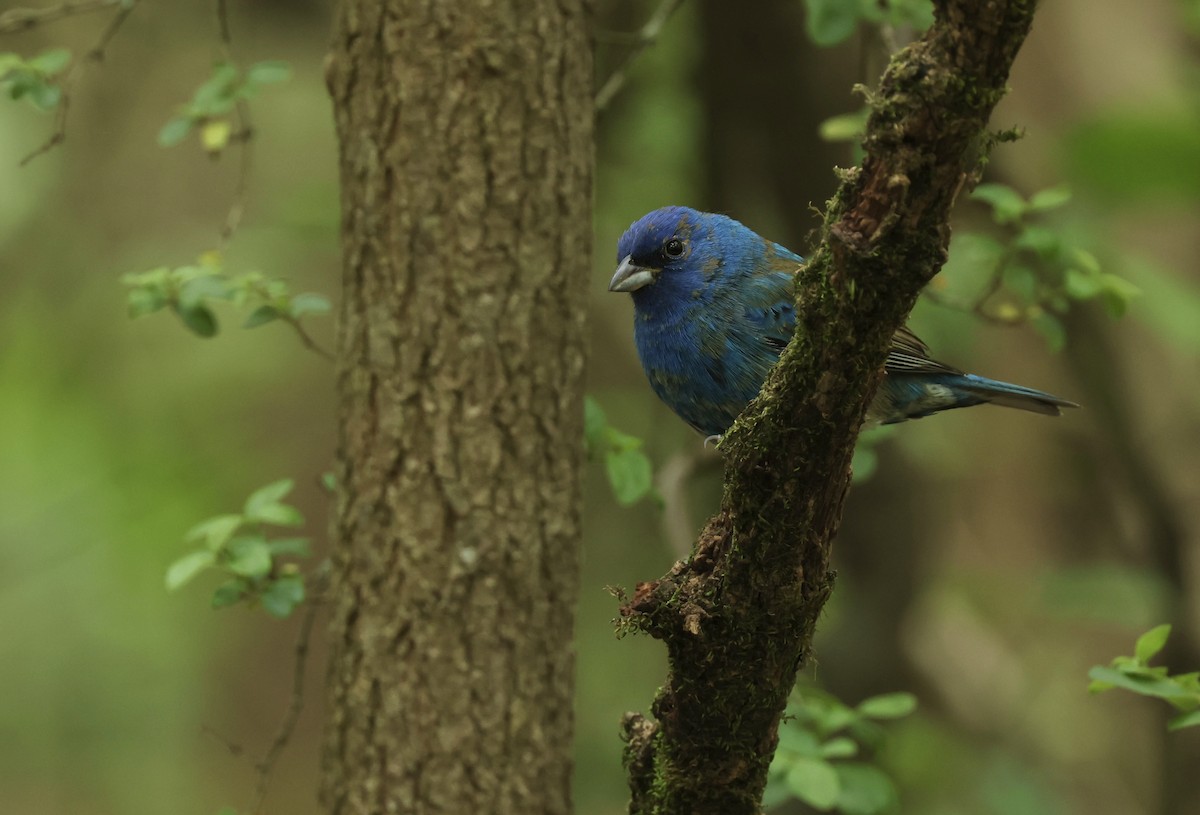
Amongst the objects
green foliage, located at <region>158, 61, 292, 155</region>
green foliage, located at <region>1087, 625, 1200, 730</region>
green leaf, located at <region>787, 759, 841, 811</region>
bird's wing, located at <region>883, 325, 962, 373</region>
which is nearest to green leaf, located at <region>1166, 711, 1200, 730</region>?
green foliage, located at <region>1087, 625, 1200, 730</region>

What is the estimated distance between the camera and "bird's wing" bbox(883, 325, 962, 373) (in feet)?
13.3

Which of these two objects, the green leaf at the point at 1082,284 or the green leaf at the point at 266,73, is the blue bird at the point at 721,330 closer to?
the green leaf at the point at 1082,284

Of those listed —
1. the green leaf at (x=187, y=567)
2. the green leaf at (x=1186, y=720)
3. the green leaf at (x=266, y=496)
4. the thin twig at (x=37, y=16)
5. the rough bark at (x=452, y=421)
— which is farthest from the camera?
the thin twig at (x=37, y=16)

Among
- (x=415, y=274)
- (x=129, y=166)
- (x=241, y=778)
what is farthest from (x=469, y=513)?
(x=241, y=778)

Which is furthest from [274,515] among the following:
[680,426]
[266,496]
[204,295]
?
[680,426]

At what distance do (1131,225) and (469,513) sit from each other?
6595 millimetres

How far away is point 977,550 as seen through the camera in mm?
9977

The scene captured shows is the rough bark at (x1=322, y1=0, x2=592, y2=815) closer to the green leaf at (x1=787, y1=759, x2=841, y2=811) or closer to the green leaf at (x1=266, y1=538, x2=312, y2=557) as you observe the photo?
the green leaf at (x1=266, y1=538, x2=312, y2=557)

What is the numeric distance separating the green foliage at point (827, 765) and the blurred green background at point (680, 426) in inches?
48.1

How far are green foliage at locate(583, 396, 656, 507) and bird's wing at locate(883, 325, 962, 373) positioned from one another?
85 cm

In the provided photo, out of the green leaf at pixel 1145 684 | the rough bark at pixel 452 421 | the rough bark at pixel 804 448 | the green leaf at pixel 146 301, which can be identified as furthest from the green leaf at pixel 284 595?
the green leaf at pixel 1145 684

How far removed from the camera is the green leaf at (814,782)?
3.25 metres

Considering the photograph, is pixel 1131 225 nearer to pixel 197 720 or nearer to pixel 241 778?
pixel 197 720

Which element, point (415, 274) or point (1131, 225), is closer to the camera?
point (415, 274)
